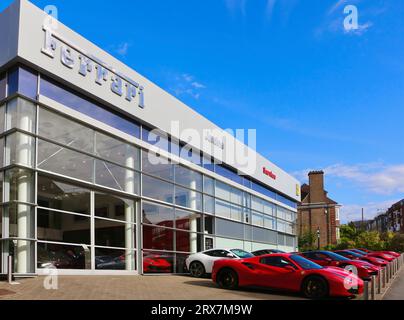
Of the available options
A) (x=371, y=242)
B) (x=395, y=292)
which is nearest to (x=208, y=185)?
(x=395, y=292)

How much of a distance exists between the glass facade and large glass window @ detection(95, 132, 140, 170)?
4 centimetres

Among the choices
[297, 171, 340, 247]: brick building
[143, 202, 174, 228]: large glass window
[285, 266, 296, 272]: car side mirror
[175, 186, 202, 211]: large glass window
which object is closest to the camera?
[285, 266, 296, 272]: car side mirror

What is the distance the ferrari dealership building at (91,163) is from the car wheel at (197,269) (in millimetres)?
2229

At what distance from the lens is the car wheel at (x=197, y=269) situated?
1798 cm

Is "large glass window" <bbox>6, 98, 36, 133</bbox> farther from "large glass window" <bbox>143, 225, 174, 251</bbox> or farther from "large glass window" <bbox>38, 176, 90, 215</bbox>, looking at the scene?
"large glass window" <bbox>143, 225, 174, 251</bbox>

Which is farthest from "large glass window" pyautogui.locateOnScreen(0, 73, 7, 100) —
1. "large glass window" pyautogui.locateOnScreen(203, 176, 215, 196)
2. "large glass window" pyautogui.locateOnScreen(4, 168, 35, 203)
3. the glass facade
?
"large glass window" pyautogui.locateOnScreen(203, 176, 215, 196)

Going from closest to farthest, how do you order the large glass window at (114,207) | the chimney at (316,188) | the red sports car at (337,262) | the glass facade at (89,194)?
the glass facade at (89,194) → the red sports car at (337,262) → the large glass window at (114,207) → the chimney at (316,188)

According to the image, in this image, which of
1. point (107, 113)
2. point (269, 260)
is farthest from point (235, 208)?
point (269, 260)

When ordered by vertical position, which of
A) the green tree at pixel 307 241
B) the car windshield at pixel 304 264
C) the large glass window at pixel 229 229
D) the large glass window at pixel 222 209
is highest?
the large glass window at pixel 222 209

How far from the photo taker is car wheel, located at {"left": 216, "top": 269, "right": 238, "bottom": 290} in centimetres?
1414

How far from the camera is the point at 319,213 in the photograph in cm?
6806

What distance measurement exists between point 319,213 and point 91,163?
55.5 metres

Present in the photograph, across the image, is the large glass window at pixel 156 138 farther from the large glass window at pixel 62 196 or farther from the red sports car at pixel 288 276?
the red sports car at pixel 288 276

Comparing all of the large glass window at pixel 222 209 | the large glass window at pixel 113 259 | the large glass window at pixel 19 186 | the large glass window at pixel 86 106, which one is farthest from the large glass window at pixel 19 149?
the large glass window at pixel 222 209
